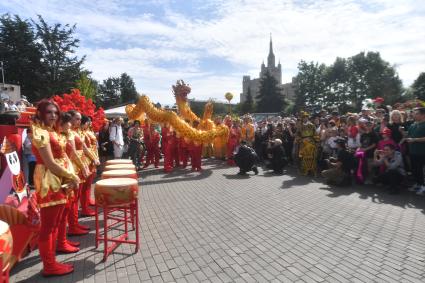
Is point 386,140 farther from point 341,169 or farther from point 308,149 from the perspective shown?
point 308,149

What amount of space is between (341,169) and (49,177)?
6.92m

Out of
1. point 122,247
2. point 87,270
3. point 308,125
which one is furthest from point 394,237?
point 308,125

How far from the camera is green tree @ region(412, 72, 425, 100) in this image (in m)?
46.6

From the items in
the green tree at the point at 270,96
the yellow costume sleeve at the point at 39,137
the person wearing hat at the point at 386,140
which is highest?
the green tree at the point at 270,96

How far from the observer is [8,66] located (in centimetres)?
3067

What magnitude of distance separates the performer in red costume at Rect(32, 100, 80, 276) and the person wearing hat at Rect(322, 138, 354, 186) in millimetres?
6458

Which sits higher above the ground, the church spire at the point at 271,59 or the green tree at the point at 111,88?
the church spire at the point at 271,59

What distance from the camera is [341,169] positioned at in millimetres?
7980

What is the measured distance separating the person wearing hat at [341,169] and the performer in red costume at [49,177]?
646cm

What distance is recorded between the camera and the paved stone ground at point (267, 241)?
3.47 meters

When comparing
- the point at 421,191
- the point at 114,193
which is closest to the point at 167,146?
the point at 114,193

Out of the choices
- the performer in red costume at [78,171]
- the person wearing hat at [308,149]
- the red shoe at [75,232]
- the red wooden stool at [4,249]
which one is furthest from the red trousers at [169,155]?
the red wooden stool at [4,249]

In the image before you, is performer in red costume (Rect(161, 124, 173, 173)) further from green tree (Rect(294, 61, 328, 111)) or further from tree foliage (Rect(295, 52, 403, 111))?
green tree (Rect(294, 61, 328, 111))

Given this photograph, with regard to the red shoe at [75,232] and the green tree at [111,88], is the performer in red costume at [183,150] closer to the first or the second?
the red shoe at [75,232]
